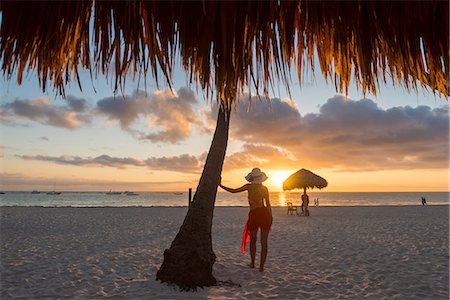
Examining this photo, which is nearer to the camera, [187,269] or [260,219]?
[187,269]

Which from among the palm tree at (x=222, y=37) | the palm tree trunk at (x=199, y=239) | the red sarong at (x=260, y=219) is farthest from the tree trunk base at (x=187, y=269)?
the palm tree at (x=222, y=37)

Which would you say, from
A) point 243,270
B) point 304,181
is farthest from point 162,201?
point 243,270

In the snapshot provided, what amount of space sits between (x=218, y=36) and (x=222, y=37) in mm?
110

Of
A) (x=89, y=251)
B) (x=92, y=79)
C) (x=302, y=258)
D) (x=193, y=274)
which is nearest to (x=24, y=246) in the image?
(x=89, y=251)

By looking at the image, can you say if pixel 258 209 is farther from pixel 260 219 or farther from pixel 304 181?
pixel 304 181

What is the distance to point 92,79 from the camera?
217cm

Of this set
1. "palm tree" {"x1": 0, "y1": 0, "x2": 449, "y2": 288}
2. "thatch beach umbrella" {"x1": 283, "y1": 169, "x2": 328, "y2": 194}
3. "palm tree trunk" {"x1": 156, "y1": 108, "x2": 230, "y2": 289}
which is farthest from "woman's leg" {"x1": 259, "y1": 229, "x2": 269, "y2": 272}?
"thatch beach umbrella" {"x1": 283, "y1": 169, "x2": 328, "y2": 194}

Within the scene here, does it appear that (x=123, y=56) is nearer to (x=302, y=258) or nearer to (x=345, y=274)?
(x=345, y=274)

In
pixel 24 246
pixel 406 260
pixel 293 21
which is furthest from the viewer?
pixel 24 246

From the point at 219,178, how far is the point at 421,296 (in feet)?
10.2

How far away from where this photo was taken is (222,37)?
1869mm

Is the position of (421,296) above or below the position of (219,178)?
below

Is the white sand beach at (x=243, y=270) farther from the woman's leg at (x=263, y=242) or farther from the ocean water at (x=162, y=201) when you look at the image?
the ocean water at (x=162, y=201)

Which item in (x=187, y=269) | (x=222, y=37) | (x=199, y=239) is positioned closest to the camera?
(x=222, y=37)
